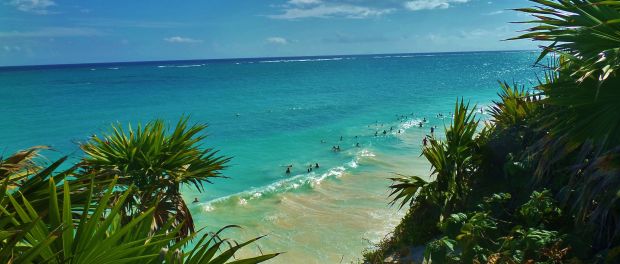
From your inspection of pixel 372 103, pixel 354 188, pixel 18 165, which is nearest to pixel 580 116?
pixel 18 165

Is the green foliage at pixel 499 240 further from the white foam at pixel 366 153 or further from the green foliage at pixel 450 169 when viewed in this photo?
the white foam at pixel 366 153

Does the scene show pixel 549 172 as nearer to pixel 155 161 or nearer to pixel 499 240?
pixel 499 240

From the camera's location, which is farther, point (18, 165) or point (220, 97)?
point (220, 97)

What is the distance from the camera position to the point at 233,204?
17328 mm

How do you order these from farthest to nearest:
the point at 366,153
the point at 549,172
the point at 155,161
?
1. the point at 366,153
2. the point at 549,172
3. the point at 155,161

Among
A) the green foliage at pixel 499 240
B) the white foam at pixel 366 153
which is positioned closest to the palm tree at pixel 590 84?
the green foliage at pixel 499 240

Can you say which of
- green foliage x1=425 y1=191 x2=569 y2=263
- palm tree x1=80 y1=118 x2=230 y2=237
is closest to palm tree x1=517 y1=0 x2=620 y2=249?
green foliage x1=425 y1=191 x2=569 y2=263

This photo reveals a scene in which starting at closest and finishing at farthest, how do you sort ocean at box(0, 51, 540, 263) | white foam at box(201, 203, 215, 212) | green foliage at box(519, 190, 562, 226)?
green foliage at box(519, 190, 562, 226), ocean at box(0, 51, 540, 263), white foam at box(201, 203, 215, 212)

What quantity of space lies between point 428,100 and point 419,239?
149 ft

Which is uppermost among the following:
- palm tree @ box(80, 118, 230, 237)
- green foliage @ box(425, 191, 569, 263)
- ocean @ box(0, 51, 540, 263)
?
palm tree @ box(80, 118, 230, 237)

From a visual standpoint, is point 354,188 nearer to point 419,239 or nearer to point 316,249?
point 316,249

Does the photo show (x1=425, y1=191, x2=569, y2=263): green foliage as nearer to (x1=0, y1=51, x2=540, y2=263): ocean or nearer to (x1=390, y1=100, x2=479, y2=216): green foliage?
(x1=390, y1=100, x2=479, y2=216): green foliage

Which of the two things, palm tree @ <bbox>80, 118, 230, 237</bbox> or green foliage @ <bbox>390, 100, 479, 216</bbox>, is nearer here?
palm tree @ <bbox>80, 118, 230, 237</bbox>

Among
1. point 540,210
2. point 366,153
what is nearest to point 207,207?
point 366,153
